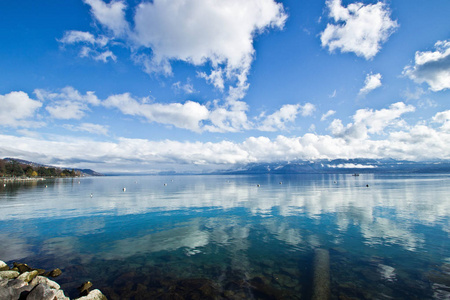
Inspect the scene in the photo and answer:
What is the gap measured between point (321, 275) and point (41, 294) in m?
20.4

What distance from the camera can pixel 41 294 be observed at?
13992mm

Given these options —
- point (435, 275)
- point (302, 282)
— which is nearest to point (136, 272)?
point (302, 282)

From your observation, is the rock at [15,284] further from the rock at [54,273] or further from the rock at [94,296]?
the rock at [94,296]

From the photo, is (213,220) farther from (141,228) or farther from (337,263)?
(337,263)

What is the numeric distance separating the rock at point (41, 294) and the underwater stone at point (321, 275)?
1732 centimetres

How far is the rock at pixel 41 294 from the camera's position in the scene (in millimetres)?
13802

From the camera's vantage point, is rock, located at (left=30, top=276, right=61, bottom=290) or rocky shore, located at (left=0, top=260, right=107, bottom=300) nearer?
rocky shore, located at (left=0, top=260, right=107, bottom=300)

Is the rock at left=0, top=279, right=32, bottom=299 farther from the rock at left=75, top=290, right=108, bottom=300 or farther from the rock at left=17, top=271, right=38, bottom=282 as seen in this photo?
the rock at left=75, top=290, right=108, bottom=300

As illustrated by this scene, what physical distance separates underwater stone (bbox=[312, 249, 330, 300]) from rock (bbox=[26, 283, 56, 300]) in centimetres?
1732

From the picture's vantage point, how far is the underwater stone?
16.3m

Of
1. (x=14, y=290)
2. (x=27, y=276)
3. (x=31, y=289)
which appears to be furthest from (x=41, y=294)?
(x=27, y=276)

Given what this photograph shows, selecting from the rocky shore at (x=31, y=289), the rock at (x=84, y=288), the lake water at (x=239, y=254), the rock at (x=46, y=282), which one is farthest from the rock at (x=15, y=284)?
the rock at (x=84, y=288)

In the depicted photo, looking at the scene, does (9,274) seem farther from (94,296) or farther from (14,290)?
(94,296)

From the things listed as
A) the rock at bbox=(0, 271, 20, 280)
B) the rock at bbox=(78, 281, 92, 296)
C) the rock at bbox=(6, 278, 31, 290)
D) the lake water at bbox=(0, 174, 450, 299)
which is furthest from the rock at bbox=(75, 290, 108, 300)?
the rock at bbox=(0, 271, 20, 280)
